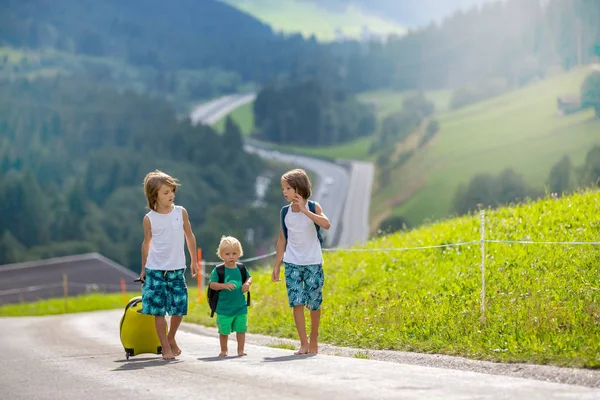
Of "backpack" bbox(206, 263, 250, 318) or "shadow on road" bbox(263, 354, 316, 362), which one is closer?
"shadow on road" bbox(263, 354, 316, 362)

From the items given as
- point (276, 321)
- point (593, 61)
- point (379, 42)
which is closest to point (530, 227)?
point (276, 321)

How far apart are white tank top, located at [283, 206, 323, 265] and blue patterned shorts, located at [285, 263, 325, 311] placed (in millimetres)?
81

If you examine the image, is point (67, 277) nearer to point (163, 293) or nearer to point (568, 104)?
point (568, 104)

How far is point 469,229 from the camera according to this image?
2045 cm

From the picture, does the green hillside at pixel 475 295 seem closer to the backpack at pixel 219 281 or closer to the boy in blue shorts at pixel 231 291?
the boy in blue shorts at pixel 231 291

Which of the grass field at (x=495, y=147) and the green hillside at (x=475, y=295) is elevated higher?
the grass field at (x=495, y=147)

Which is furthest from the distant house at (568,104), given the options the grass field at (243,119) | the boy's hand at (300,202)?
the grass field at (243,119)

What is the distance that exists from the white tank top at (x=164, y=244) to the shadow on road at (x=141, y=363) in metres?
1.01

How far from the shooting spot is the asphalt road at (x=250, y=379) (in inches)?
298

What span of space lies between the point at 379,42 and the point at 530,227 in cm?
14776

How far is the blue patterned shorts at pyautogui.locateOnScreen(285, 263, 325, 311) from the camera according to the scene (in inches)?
437

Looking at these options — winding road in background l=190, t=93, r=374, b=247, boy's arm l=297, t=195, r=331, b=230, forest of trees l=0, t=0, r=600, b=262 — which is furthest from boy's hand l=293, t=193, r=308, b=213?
winding road in background l=190, t=93, r=374, b=247

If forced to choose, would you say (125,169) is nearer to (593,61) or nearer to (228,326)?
(593,61)

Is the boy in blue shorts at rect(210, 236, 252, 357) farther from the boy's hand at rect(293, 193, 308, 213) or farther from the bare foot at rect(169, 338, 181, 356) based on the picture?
the boy's hand at rect(293, 193, 308, 213)
